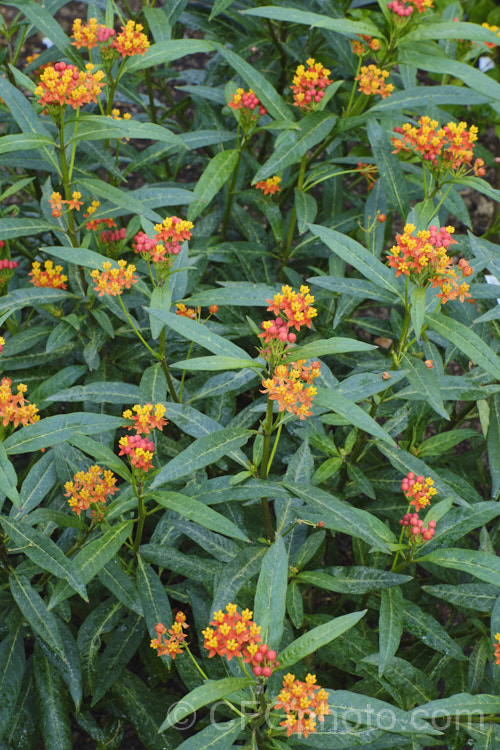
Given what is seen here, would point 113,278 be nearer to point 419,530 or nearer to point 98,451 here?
point 98,451

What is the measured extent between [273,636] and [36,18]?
2850 mm

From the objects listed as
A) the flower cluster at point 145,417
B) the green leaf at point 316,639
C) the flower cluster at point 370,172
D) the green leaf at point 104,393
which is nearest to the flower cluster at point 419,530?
the green leaf at point 316,639

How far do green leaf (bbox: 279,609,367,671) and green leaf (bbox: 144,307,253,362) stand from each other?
0.81 m

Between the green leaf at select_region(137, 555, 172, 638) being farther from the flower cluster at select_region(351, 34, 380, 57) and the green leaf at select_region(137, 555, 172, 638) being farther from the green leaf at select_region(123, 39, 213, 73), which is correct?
the flower cluster at select_region(351, 34, 380, 57)

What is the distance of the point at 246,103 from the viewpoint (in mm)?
3176

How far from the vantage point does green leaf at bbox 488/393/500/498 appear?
2.85m

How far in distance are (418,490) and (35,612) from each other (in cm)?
139

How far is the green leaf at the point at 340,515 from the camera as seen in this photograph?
2.19m

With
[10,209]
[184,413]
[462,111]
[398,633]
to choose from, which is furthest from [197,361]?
[462,111]

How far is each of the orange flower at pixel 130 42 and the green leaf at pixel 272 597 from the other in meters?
2.21

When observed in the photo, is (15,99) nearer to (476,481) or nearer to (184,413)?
(184,413)

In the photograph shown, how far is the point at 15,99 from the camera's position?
9.52 ft

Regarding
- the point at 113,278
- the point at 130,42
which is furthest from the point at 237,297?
the point at 130,42

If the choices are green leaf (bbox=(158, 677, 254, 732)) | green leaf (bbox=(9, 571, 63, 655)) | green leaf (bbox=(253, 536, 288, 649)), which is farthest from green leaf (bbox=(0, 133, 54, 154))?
green leaf (bbox=(158, 677, 254, 732))
